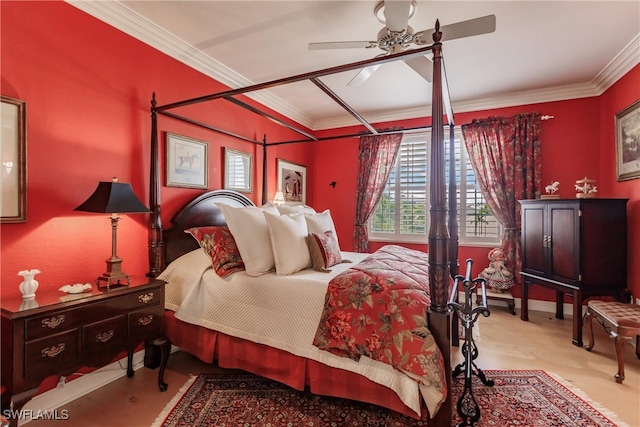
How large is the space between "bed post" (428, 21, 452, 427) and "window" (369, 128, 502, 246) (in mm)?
2819

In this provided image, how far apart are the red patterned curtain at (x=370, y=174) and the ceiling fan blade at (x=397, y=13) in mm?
2629

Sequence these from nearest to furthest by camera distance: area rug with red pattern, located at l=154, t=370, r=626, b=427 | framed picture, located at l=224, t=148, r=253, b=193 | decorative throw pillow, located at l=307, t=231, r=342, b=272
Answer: area rug with red pattern, located at l=154, t=370, r=626, b=427 < decorative throw pillow, located at l=307, t=231, r=342, b=272 < framed picture, located at l=224, t=148, r=253, b=193

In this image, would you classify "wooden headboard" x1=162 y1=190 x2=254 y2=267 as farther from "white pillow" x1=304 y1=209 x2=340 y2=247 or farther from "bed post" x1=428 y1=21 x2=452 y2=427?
"bed post" x1=428 y1=21 x2=452 y2=427

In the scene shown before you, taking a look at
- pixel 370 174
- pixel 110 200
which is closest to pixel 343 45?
pixel 110 200

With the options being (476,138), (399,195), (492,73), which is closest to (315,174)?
(399,195)

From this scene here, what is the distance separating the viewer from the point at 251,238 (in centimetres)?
238

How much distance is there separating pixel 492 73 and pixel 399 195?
2.00 metres

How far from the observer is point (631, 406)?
1947 mm

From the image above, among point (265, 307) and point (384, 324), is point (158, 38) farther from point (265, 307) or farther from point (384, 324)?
point (384, 324)

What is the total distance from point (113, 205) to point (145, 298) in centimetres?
65

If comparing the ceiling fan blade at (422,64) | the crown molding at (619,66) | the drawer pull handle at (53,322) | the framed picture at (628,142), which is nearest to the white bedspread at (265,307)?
the drawer pull handle at (53,322)

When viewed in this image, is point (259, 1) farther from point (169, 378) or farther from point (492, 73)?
point (169, 378)

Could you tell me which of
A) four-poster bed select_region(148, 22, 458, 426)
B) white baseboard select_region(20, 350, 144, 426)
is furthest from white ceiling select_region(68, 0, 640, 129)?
white baseboard select_region(20, 350, 144, 426)

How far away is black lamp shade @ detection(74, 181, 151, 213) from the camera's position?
190 centimetres
